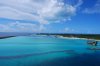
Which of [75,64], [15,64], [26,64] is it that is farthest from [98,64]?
[15,64]

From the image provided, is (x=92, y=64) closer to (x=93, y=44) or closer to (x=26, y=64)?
(x=26, y=64)

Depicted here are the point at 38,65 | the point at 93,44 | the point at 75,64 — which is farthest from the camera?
the point at 93,44

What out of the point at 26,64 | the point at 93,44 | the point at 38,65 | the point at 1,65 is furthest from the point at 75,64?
the point at 93,44

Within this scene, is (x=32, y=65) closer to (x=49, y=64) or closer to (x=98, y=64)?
(x=49, y=64)

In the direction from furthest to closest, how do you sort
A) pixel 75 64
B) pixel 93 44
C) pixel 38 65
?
pixel 93 44, pixel 75 64, pixel 38 65

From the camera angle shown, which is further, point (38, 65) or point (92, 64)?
point (92, 64)

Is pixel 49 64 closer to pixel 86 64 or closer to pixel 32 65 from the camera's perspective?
pixel 32 65

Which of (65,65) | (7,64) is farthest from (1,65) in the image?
(65,65)

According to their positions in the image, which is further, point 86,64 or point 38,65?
point 86,64
